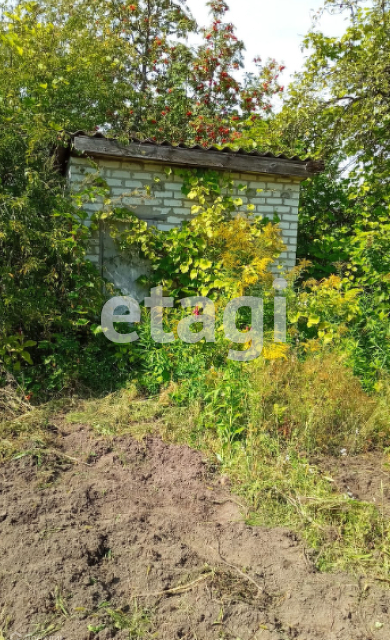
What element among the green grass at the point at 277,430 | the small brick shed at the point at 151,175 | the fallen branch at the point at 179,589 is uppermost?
the small brick shed at the point at 151,175

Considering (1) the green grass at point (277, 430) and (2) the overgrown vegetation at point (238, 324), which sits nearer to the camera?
(1) the green grass at point (277, 430)

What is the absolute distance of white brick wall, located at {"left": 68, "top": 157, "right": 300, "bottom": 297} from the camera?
5.78 meters

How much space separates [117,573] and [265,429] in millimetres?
1643

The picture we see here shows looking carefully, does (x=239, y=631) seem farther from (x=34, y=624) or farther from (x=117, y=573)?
(x=34, y=624)

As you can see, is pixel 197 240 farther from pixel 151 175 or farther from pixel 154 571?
pixel 154 571

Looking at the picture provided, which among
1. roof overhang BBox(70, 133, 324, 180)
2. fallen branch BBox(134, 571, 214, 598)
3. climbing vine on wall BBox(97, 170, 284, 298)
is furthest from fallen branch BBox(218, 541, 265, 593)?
roof overhang BBox(70, 133, 324, 180)

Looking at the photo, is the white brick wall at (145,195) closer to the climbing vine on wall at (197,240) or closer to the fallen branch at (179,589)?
the climbing vine on wall at (197,240)

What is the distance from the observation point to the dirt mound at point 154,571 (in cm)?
202

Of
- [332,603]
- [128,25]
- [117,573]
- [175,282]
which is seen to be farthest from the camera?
[128,25]

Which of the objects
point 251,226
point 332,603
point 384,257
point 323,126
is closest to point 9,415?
point 332,603

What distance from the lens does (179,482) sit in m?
3.27

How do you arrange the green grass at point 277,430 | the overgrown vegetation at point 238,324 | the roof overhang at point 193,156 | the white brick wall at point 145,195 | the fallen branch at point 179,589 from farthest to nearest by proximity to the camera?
the white brick wall at point 145,195, the roof overhang at point 193,156, the overgrown vegetation at point 238,324, the green grass at point 277,430, the fallen branch at point 179,589

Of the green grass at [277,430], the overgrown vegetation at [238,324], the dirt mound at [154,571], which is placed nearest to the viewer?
the dirt mound at [154,571]

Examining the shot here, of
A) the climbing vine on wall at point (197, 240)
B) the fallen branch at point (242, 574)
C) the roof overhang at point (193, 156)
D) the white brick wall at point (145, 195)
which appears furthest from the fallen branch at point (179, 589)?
the roof overhang at point (193, 156)
